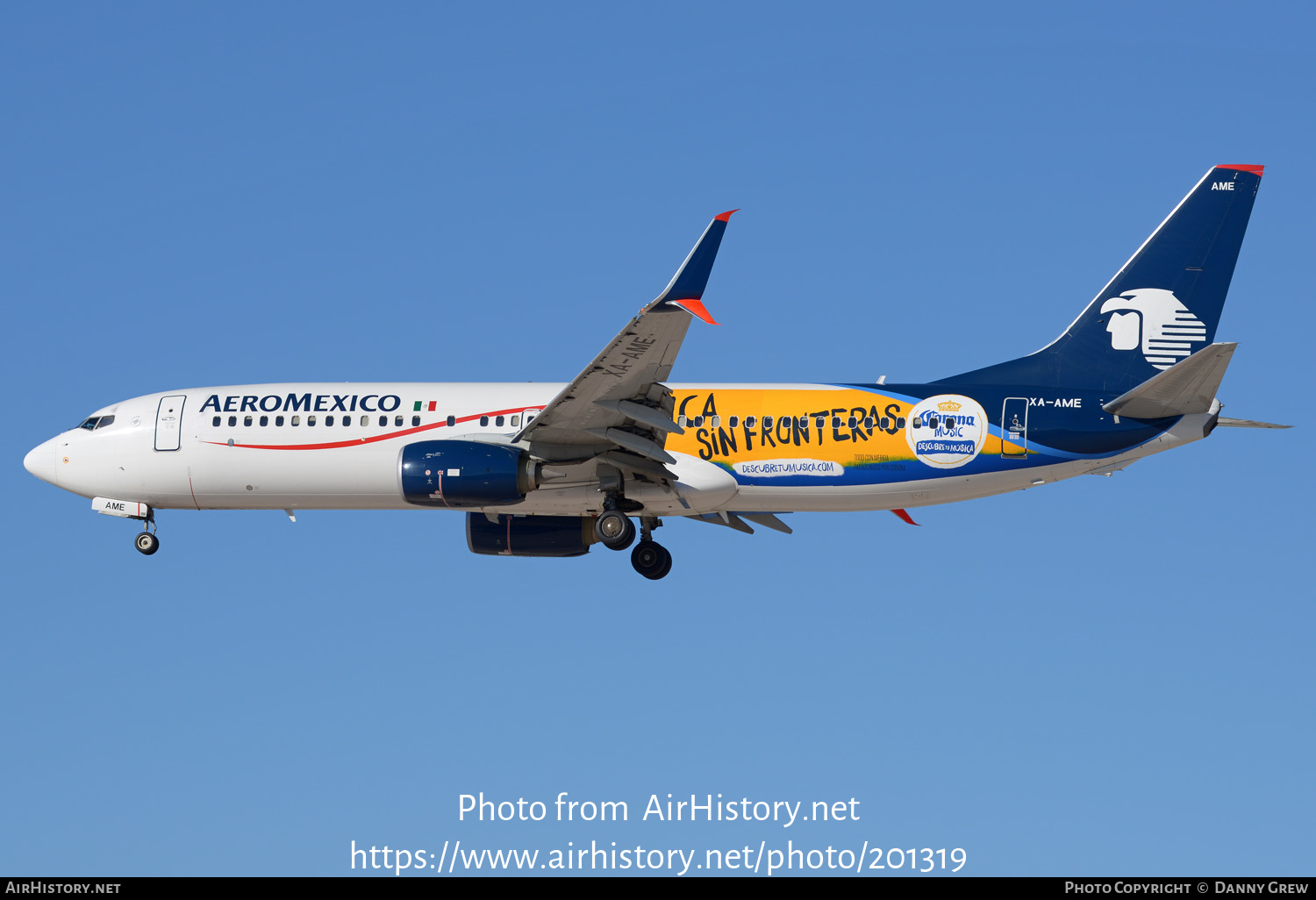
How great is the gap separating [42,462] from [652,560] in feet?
49.2

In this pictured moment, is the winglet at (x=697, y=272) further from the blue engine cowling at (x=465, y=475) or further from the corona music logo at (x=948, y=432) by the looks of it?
the corona music logo at (x=948, y=432)

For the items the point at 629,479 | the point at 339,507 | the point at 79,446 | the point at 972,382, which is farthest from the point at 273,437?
the point at 972,382

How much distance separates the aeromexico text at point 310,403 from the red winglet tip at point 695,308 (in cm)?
1033

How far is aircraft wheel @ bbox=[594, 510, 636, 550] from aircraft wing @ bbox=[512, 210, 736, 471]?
4.13ft

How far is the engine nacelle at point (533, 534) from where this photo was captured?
115ft

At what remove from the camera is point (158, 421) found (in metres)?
35.4

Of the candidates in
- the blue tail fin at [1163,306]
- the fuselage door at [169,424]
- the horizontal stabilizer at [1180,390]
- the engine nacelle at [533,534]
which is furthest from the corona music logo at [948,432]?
the fuselage door at [169,424]

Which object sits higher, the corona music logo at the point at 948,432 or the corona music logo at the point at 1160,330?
the corona music logo at the point at 1160,330

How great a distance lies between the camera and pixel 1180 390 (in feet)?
99.7

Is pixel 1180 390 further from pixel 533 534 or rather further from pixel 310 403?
pixel 310 403

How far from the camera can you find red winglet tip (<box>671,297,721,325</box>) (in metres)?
25.7

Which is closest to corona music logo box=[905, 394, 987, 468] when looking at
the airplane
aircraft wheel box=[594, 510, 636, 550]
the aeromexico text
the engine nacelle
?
the airplane
